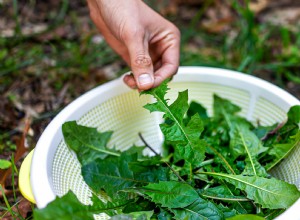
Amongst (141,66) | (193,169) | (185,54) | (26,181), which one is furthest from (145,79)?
(185,54)

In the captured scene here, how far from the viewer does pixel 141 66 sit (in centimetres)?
117

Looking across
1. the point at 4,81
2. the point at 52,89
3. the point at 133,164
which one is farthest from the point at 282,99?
the point at 4,81

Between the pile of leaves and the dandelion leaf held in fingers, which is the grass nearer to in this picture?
the pile of leaves

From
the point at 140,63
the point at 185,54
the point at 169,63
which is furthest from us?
the point at 185,54

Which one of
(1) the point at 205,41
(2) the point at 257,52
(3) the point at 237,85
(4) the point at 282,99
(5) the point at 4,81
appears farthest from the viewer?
(1) the point at 205,41

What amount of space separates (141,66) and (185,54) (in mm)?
913

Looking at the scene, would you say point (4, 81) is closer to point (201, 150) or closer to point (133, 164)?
point (133, 164)

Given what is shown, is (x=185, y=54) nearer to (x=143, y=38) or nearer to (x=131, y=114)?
(x=131, y=114)

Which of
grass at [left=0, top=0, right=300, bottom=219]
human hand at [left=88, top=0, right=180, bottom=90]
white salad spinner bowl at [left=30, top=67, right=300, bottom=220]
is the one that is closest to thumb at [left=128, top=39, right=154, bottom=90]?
human hand at [left=88, top=0, right=180, bottom=90]

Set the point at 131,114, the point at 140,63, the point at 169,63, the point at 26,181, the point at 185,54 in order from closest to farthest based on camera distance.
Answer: the point at 26,181 < the point at 140,63 < the point at 169,63 < the point at 131,114 < the point at 185,54

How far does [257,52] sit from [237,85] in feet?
2.07

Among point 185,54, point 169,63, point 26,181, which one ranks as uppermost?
point 169,63

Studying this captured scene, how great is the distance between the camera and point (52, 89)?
186cm

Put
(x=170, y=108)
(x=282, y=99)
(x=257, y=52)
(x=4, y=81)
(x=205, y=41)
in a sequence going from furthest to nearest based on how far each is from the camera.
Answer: (x=205, y=41)
(x=257, y=52)
(x=4, y=81)
(x=282, y=99)
(x=170, y=108)
